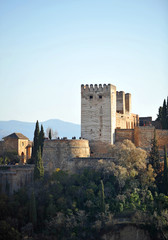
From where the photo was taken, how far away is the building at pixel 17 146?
2308 inches

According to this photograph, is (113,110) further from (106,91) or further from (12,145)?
(12,145)

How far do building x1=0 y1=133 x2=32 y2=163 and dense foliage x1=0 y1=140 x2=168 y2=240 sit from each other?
42.0ft

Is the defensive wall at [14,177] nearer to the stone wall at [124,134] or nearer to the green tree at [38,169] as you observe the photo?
the green tree at [38,169]

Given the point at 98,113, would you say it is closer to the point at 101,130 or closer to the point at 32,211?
the point at 101,130

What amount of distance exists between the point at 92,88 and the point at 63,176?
13271 mm

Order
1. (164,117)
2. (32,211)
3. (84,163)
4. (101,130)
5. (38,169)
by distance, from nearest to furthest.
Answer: (32,211) < (38,169) < (84,163) < (101,130) < (164,117)

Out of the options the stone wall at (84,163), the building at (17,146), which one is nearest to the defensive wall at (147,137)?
the stone wall at (84,163)

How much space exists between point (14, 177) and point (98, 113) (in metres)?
13.8

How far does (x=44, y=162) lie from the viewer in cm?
4944

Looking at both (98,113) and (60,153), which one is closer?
(60,153)

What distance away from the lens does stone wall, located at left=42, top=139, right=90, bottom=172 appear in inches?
1928

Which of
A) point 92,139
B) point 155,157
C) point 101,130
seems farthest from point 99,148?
point 155,157

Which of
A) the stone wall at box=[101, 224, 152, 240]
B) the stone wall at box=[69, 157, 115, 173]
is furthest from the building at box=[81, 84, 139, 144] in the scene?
the stone wall at box=[101, 224, 152, 240]

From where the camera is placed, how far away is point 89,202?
141ft
